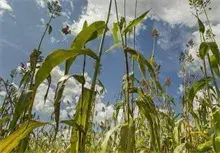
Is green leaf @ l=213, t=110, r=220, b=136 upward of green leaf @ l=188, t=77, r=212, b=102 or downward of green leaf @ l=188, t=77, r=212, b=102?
downward

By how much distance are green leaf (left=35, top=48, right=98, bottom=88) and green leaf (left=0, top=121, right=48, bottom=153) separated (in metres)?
0.17

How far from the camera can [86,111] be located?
5.17ft

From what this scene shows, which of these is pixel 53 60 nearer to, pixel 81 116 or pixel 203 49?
pixel 81 116

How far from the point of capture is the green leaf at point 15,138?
125cm

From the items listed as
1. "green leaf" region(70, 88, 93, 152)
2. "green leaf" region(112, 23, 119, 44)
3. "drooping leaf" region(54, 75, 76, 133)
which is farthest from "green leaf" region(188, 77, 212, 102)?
"drooping leaf" region(54, 75, 76, 133)

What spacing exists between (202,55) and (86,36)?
98 centimetres

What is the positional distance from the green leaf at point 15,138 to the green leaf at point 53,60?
172mm

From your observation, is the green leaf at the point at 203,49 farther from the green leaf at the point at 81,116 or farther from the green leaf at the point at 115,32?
the green leaf at the point at 81,116

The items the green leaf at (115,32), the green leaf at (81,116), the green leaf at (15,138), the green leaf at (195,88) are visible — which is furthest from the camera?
the green leaf at (195,88)

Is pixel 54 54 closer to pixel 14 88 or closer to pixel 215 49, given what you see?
pixel 215 49

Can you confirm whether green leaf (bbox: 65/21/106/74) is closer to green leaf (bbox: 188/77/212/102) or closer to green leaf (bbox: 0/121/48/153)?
green leaf (bbox: 0/121/48/153)

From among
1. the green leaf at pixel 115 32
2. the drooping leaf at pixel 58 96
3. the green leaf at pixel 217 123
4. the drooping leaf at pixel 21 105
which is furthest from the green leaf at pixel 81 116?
the green leaf at pixel 217 123

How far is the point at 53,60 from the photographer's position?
4.58 feet

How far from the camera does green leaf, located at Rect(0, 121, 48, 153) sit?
125cm
